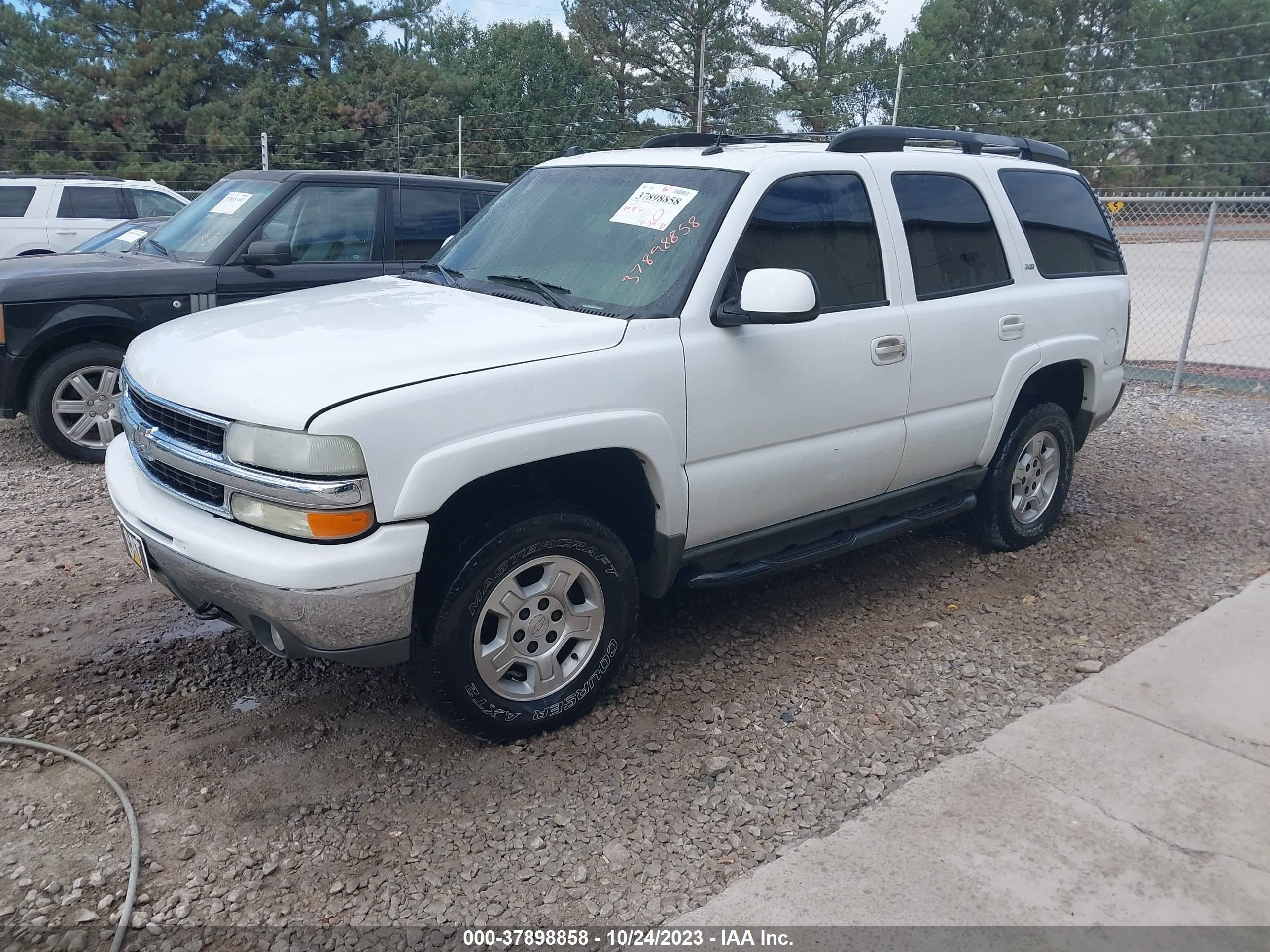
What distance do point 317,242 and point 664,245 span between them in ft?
13.1

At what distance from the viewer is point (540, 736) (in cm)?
350

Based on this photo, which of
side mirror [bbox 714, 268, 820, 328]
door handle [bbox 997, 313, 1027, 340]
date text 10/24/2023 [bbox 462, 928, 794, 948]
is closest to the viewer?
date text 10/24/2023 [bbox 462, 928, 794, 948]

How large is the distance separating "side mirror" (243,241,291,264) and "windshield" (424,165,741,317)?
223 centimetres

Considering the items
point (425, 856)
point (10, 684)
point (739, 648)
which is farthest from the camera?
point (739, 648)

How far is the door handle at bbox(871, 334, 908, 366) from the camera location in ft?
13.4

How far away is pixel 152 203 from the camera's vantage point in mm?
13172

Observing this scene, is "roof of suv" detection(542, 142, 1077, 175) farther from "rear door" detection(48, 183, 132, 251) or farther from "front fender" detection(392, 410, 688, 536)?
"rear door" detection(48, 183, 132, 251)

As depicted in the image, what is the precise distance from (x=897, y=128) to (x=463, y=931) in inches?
146

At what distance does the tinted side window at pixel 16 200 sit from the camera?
40.5 ft

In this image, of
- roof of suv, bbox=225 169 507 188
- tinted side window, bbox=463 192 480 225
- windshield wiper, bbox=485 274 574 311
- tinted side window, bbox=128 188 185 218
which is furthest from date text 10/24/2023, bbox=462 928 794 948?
tinted side window, bbox=128 188 185 218

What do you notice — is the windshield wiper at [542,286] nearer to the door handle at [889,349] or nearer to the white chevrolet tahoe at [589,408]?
the white chevrolet tahoe at [589,408]

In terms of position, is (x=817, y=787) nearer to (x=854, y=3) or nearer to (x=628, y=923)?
(x=628, y=923)

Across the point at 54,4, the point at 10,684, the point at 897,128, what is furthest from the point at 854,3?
the point at 10,684

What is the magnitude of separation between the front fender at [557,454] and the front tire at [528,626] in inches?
9.0
